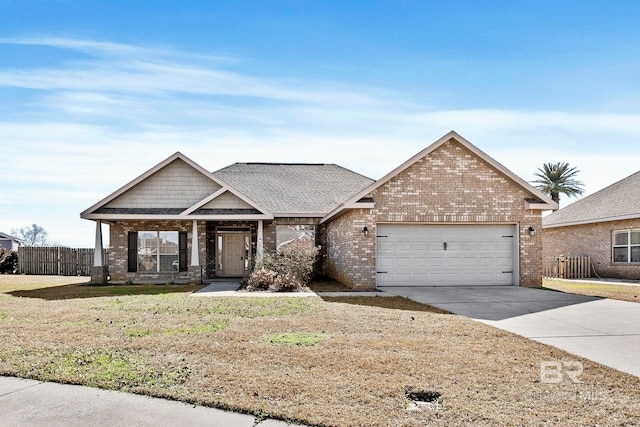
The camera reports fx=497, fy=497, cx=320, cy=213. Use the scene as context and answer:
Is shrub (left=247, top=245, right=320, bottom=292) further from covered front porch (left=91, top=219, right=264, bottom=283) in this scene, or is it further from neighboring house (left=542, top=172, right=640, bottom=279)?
A: neighboring house (left=542, top=172, right=640, bottom=279)

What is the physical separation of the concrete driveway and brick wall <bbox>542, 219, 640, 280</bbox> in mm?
9142

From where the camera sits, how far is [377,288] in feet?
55.8

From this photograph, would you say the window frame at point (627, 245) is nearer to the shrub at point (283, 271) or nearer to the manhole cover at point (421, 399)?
the shrub at point (283, 271)

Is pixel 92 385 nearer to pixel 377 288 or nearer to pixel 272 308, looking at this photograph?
pixel 272 308

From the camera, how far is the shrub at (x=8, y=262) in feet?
95.3

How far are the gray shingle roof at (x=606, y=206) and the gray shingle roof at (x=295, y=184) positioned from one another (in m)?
10.9

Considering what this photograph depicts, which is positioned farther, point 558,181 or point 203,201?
point 558,181

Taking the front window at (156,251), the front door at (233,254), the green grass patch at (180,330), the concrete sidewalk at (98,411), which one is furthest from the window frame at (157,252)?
the concrete sidewalk at (98,411)

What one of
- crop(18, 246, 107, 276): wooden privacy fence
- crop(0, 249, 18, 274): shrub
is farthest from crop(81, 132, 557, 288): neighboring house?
crop(0, 249, 18, 274): shrub

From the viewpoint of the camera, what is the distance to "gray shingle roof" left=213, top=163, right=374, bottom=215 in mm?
22984

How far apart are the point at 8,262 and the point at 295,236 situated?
18629 millimetres

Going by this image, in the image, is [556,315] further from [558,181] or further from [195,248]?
[558,181]

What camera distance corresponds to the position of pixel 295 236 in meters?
22.5

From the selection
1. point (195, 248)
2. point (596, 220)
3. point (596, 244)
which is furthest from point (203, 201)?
point (596, 244)
